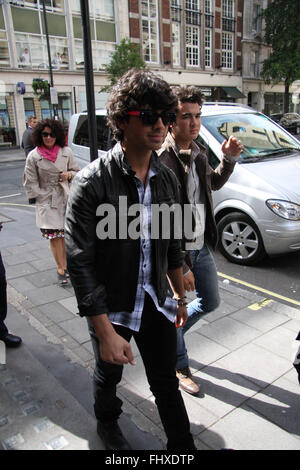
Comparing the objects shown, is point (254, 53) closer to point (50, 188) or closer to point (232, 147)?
point (50, 188)

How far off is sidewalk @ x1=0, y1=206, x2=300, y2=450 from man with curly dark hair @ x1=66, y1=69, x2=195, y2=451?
1.47ft

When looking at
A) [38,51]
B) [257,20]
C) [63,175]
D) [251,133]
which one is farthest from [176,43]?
[63,175]

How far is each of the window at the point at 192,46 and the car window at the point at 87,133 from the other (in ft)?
98.7

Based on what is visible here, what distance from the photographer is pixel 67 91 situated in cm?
2784

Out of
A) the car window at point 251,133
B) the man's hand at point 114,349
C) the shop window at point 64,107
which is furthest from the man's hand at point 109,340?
the shop window at point 64,107

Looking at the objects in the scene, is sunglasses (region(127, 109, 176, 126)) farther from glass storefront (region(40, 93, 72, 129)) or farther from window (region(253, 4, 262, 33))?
window (region(253, 4, 262, 33))

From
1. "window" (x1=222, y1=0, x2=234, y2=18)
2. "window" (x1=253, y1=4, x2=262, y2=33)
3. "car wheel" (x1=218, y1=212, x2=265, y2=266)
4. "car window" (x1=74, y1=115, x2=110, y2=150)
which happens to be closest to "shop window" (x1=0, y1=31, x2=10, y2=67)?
"window" (x1=222, y1=0, x2=234, y2=18)

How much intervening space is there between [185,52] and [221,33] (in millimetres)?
5416

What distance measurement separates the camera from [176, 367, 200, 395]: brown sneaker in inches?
100

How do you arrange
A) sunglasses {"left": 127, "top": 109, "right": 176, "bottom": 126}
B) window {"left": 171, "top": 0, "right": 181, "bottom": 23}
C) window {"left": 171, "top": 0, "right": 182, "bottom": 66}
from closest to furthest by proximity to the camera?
sunglasses {"left": 127, "top": 109, "right": 176, "bottom": 126}, window {"left": 171, "top": 0, "right": 181, "bottom": 23}, window {"left": 171, "top": 0, "right": 182, "bottom": 66}

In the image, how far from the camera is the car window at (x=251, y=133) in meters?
5.11
